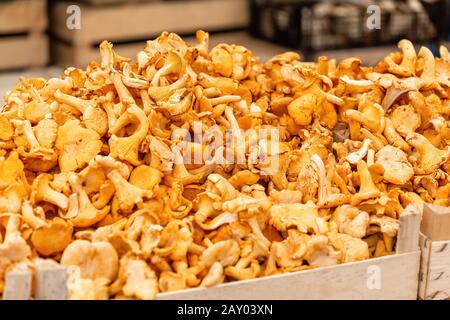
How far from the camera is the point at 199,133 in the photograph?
1.62 m

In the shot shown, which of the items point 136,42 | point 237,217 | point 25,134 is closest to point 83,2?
point 136,42

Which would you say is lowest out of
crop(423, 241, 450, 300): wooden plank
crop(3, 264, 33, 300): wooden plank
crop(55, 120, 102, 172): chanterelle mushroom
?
crop(423, 241, 450, 300): wooden plank

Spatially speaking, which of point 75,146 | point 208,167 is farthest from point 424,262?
point 75,146

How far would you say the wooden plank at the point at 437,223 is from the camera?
1457 mm

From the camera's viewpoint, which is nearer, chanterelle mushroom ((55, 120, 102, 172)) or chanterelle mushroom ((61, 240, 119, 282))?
chanterelle mushroom ((61, 240, 119, 282))

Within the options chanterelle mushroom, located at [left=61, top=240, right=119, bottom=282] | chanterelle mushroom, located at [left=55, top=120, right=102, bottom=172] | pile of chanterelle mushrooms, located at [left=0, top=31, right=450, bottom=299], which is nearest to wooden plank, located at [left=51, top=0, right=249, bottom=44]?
pile of chanterelle mushrooms, located at [left=0, top=31, right=450, bottom=299]

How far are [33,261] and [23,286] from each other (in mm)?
78

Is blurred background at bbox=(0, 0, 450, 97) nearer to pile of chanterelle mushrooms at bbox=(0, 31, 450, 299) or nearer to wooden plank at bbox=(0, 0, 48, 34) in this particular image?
wooden plank at bbox=(0, 0, 48, 34)

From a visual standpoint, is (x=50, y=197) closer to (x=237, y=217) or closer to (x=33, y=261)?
(x=33, y=261)

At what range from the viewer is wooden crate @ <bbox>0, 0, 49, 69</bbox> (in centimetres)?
422

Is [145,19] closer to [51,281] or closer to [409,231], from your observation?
[409,231]

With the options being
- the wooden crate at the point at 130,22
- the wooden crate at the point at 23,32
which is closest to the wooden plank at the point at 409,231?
the wooden crate at the point at 130,22

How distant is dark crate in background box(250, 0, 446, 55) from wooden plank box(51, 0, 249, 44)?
9.0 inches
